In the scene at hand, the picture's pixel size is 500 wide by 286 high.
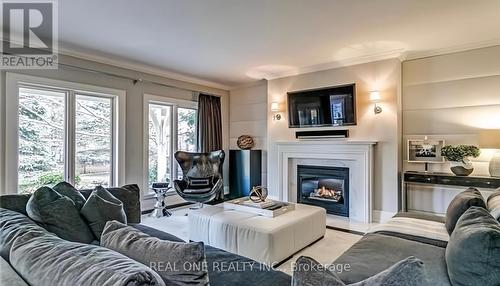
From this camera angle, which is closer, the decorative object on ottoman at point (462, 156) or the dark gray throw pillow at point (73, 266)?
the dark gray throw pillow at point (73, 266)

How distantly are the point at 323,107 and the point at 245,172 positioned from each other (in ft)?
6.93

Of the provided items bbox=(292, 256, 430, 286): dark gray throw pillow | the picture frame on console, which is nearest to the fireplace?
the picture frame on console

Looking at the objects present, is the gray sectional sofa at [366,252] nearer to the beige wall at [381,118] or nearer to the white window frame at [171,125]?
the beige wall at [381,118]

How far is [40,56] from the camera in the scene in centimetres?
379

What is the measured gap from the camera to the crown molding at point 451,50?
3740 millimetres

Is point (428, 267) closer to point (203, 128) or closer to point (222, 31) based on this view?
point (222, 31)

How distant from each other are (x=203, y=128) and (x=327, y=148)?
8.34 ft

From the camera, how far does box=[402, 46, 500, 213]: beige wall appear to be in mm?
3793

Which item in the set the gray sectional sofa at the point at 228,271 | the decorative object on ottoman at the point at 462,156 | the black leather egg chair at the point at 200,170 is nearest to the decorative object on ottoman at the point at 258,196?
the black leather egg chair at the point at 200,170

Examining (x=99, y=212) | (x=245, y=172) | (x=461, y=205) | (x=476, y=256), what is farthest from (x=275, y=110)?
(x=476, y=256)

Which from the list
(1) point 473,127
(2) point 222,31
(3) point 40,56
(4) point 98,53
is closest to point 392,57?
(1) point 473,127

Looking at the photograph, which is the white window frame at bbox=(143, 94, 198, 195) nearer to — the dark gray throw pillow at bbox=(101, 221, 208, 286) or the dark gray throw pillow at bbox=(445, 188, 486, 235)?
the dark gray throw pillow at bbox=(101, 221, 208, 286)

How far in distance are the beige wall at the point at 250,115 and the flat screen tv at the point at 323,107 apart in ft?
2.98

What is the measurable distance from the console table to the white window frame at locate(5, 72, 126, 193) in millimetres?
4370
